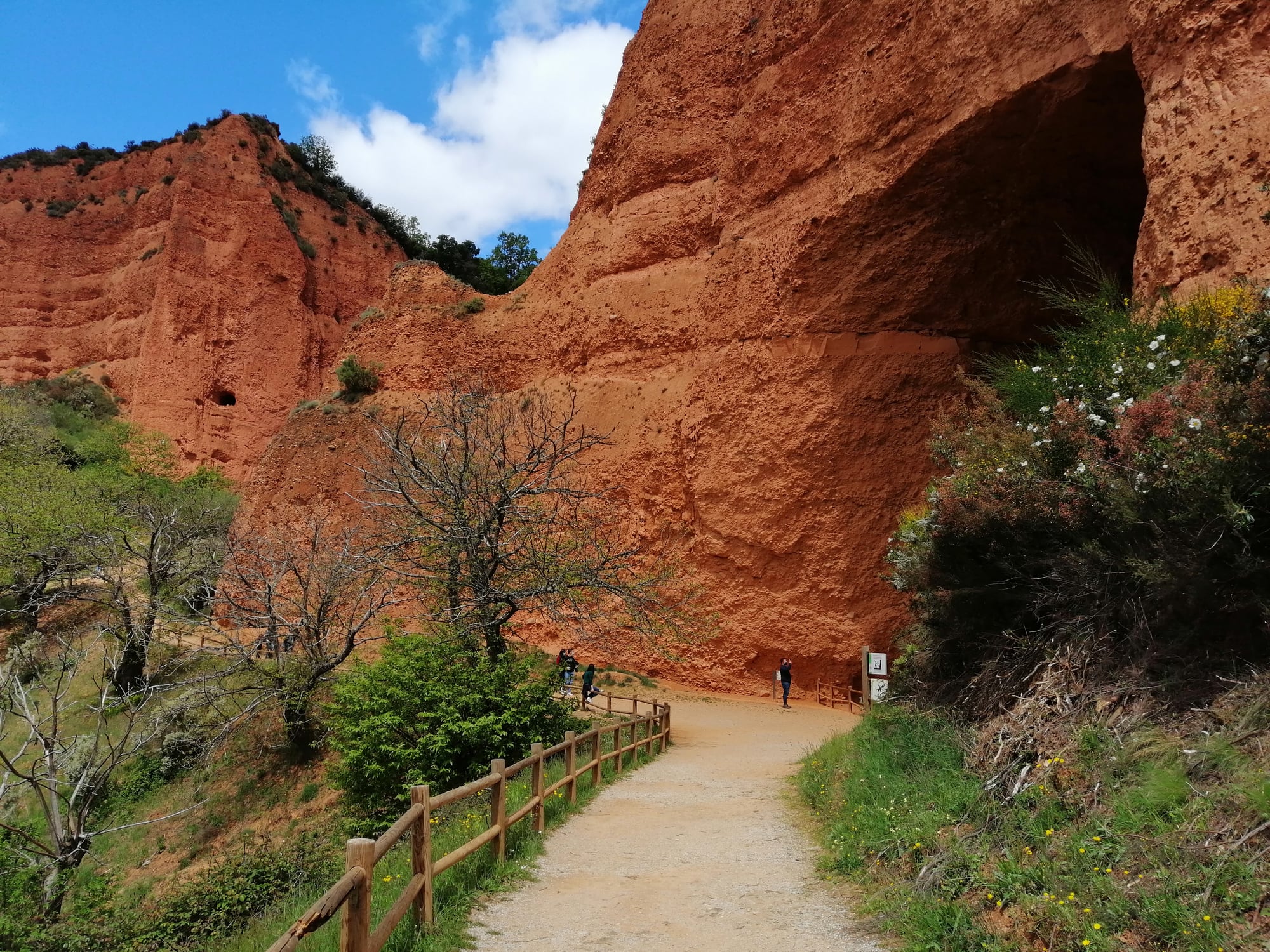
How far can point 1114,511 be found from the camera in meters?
6.78

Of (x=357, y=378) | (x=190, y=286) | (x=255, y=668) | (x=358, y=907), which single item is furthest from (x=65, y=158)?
(x=358, y=907)

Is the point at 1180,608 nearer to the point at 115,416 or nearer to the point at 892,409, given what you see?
the point at 892,409

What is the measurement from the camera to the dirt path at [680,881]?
18.7 feet

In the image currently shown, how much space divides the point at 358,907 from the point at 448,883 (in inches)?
90.7

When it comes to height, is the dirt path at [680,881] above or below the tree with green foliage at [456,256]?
below

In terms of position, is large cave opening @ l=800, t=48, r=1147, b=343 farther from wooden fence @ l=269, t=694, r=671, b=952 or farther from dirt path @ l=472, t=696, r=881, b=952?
wooden fence @ l=269, t=694, r=671, b=952

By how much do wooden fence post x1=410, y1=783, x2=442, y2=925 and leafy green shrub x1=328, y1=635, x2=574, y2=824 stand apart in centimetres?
598

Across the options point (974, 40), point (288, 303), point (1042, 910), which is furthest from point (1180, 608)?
point (288, 303)

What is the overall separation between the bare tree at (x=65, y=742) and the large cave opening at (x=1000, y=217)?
55.5 ft

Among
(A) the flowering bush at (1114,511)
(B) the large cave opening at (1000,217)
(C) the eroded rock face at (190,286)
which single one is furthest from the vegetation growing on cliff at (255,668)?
(C) the eroded rock face at (190,286)

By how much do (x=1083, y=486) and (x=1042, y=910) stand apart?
12.7ft

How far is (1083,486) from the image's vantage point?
Answer: 7.47 metres

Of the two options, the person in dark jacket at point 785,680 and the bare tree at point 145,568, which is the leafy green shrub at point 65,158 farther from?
the person in dark jacket at point 785,680

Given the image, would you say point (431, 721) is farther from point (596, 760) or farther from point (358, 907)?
point (358, 907)
